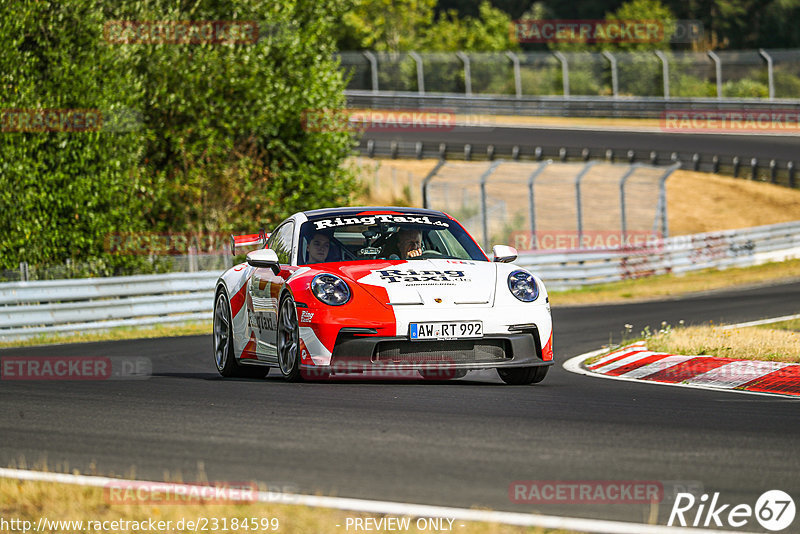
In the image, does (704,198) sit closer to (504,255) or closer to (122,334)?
(122,334)

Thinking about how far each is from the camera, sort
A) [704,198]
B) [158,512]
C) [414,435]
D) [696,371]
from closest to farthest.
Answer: [158,512]
[414,435]
[696,371]
[704,198]

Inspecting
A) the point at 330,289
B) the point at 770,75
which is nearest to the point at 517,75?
the point at 770,75

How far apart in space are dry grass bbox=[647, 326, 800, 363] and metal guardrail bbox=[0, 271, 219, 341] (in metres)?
9.18

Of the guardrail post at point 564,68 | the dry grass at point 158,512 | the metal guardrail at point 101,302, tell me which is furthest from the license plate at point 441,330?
the guardrail post at point 564,68

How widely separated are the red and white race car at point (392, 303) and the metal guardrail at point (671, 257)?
14.6 meters

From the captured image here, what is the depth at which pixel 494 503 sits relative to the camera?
15.5ft

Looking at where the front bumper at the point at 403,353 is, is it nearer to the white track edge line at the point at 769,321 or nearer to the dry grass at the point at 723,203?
the white track edge line at the point at 769,321

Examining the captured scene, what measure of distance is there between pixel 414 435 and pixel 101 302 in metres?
13.0

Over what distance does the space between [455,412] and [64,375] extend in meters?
4.95

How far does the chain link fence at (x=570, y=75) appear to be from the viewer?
4994 centimetres

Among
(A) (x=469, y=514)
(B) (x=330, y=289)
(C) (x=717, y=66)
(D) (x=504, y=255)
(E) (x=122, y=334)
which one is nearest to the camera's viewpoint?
(A) (x=469, y=514)

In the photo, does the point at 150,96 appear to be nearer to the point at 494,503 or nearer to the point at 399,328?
the point at 399,328

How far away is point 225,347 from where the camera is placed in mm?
11039

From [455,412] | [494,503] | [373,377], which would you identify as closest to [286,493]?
[494,503]
